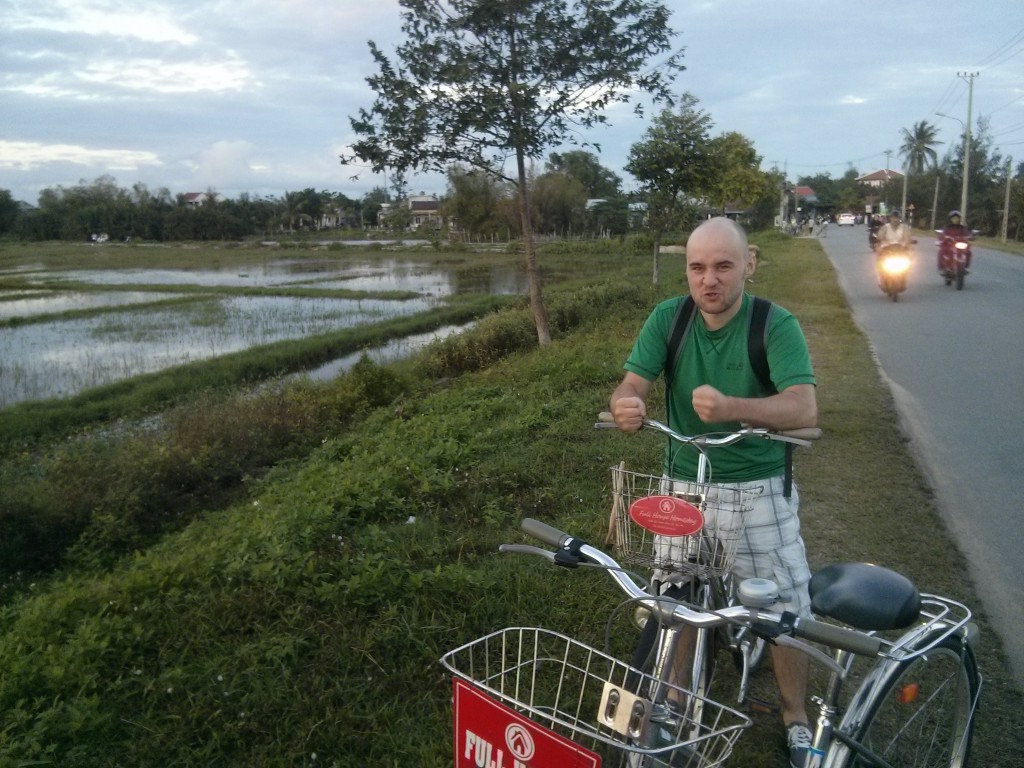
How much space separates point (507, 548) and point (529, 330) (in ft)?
36.4

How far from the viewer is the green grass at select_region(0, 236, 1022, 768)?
2643 millimetres

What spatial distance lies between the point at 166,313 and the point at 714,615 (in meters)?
20.9

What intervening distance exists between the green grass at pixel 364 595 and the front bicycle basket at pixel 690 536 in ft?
3.15

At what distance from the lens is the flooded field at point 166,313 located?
44.7 feet

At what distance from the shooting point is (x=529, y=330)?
12.8 metres

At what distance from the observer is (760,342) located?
2.21m

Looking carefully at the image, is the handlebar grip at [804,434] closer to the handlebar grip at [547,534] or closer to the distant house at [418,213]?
the handlebar grip at [547,534]

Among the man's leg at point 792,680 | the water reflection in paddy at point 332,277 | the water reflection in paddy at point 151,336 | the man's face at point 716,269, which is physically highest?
the man's face at point 716,269

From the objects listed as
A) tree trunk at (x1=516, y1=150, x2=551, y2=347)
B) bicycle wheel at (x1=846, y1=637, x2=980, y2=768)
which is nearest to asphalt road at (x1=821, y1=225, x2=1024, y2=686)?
bicycle wheel at (x1=846, y1=637, x2=980, y2=768)

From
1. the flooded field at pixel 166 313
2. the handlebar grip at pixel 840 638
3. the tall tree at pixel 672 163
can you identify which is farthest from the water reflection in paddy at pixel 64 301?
the handlebar grip at pixel 840 638

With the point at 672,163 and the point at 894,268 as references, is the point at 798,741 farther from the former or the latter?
the point at 672,163

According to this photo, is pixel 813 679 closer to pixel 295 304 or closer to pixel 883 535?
pixel 883 535

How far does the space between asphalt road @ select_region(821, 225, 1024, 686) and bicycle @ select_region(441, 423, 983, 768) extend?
94cm

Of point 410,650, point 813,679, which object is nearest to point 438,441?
point 410,650
